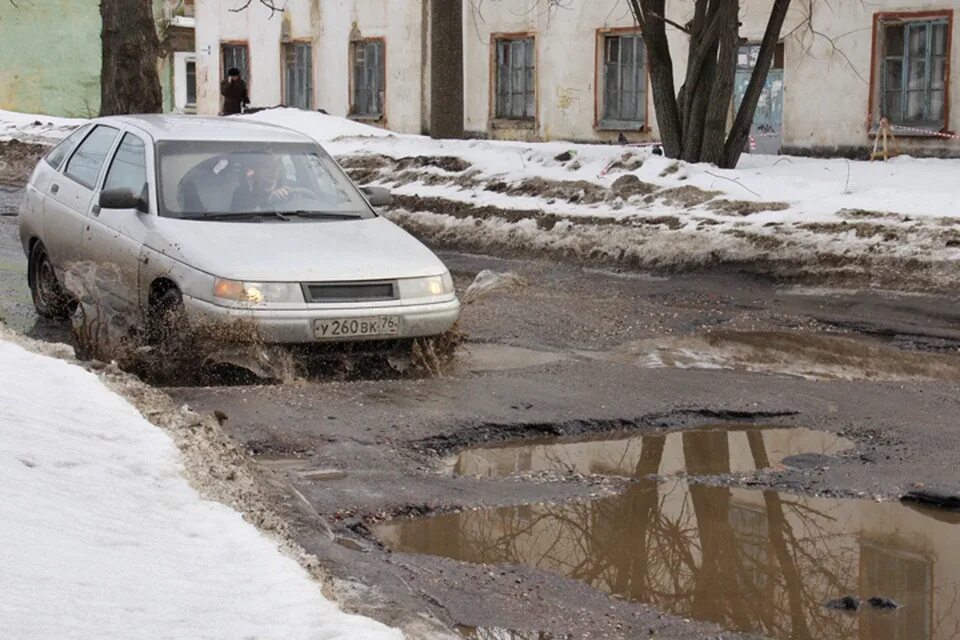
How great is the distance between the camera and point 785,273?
44.3 ft

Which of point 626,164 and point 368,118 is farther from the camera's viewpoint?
point 368,118

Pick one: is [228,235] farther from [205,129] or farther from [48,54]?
[48,54]

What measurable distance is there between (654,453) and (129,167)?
458 centimetres

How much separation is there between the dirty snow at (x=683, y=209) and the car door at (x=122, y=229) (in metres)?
5.99

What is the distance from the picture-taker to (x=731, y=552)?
19.2 ft

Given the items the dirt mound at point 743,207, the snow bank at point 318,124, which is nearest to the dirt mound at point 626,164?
the dirt mound at point 743,207

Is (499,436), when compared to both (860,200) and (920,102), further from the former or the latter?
(920,102)

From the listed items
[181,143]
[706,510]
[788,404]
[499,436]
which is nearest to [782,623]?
[706,510]

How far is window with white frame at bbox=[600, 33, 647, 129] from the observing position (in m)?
28.0

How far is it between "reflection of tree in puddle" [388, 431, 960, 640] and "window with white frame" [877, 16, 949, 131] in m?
18.4

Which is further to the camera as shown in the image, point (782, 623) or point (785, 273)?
point (785, 273)

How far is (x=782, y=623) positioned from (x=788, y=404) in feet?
10.8

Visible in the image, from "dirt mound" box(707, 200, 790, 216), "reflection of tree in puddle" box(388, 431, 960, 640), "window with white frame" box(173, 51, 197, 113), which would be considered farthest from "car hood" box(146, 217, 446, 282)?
"window with white frame" box(173, 51, 197, 113)

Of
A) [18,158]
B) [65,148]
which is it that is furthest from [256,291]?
[18,158]
